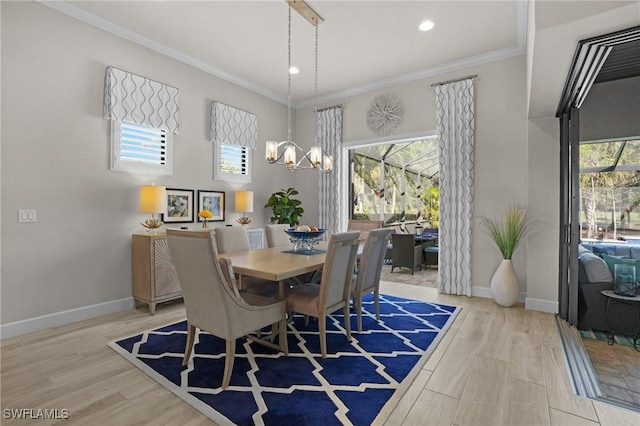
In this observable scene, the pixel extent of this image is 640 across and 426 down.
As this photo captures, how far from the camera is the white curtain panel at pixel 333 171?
5.47 metres

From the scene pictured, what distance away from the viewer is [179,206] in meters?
4.17

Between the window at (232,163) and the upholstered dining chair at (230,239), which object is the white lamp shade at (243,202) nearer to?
the window at (232,163)

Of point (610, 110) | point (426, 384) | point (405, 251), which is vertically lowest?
point (426, 384)

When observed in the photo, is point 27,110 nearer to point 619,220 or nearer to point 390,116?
point 390,116

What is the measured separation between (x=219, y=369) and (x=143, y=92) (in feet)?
10.6

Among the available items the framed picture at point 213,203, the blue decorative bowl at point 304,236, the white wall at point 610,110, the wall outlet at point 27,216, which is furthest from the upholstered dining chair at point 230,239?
the white wall at point 610,110

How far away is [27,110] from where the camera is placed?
2965mm

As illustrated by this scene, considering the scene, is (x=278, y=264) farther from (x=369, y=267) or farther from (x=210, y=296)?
(x=369, y=267)

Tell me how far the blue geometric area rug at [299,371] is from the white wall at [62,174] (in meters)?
1.03

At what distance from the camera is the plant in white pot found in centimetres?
374

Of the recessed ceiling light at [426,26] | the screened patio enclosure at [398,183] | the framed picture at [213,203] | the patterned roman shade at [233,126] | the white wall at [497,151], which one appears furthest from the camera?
the screened patio enclosure at [398,183]

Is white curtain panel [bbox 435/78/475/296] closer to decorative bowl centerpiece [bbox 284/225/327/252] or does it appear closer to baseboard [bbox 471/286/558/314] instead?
baseboard [bbox 471/286/558/314]

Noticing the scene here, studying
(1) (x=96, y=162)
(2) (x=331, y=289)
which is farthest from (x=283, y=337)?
(1) (x=96, y=162)

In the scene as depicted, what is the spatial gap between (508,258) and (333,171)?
289 centimetres
